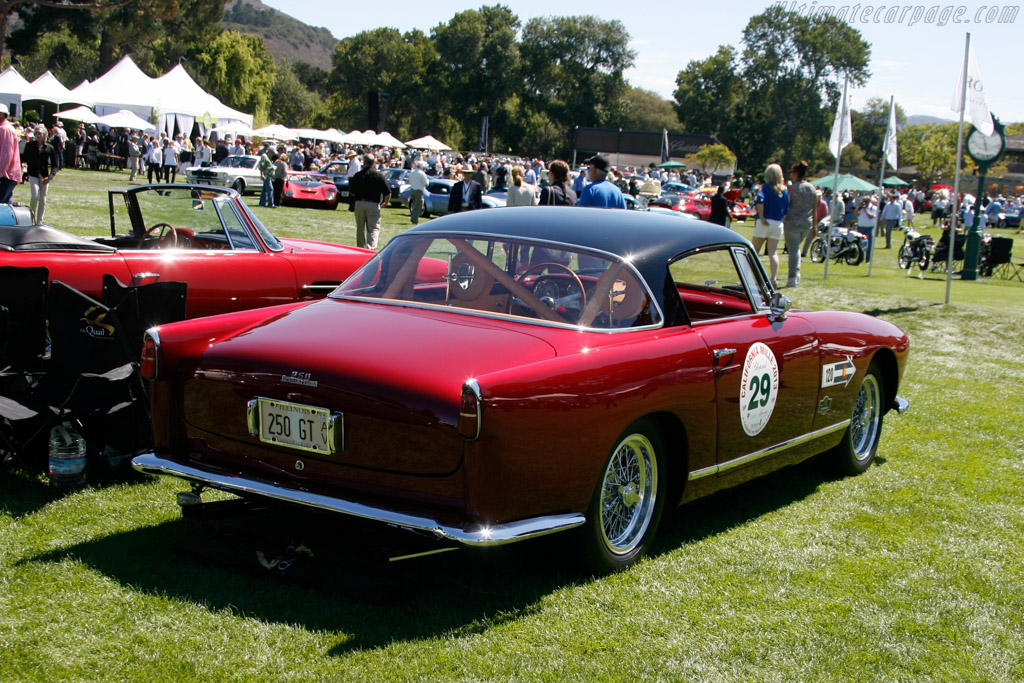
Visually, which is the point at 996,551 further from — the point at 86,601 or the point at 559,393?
the point at 86,601

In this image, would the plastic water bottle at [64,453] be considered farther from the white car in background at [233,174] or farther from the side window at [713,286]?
the white car in background at [233,174]

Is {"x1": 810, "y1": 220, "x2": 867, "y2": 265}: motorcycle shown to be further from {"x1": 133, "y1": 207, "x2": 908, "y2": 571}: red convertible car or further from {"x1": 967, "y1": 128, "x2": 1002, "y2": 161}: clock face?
{"x1": 133, "y1": 207, "x2": 908, "y2": 571}: red convertible car

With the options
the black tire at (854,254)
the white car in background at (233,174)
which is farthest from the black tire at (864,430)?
the white car in background at (233,174)

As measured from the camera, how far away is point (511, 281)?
454 cm

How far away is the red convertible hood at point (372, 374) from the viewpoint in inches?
140

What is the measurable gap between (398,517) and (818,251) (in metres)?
22.4

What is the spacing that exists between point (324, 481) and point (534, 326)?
1113 millimetres

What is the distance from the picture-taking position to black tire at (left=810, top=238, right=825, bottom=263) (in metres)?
24.1

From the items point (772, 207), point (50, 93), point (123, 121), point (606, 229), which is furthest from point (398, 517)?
point (50, 93)

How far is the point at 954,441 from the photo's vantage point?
6.96m

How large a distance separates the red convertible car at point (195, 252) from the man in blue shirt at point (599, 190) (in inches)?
109

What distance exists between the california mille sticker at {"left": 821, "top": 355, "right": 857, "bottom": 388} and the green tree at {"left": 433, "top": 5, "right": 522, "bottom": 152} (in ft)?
363

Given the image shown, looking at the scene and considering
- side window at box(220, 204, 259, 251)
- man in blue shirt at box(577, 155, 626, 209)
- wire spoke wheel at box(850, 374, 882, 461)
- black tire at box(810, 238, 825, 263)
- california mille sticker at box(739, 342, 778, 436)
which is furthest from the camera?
black tire at box(810, 238, 825, 263)

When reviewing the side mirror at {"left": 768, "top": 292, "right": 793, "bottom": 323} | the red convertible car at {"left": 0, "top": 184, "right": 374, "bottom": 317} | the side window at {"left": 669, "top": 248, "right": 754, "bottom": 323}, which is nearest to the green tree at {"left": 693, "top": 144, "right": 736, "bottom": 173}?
the red convertible car at {"left": 0, "top": 184, "right": 374, "bottom": 317}
